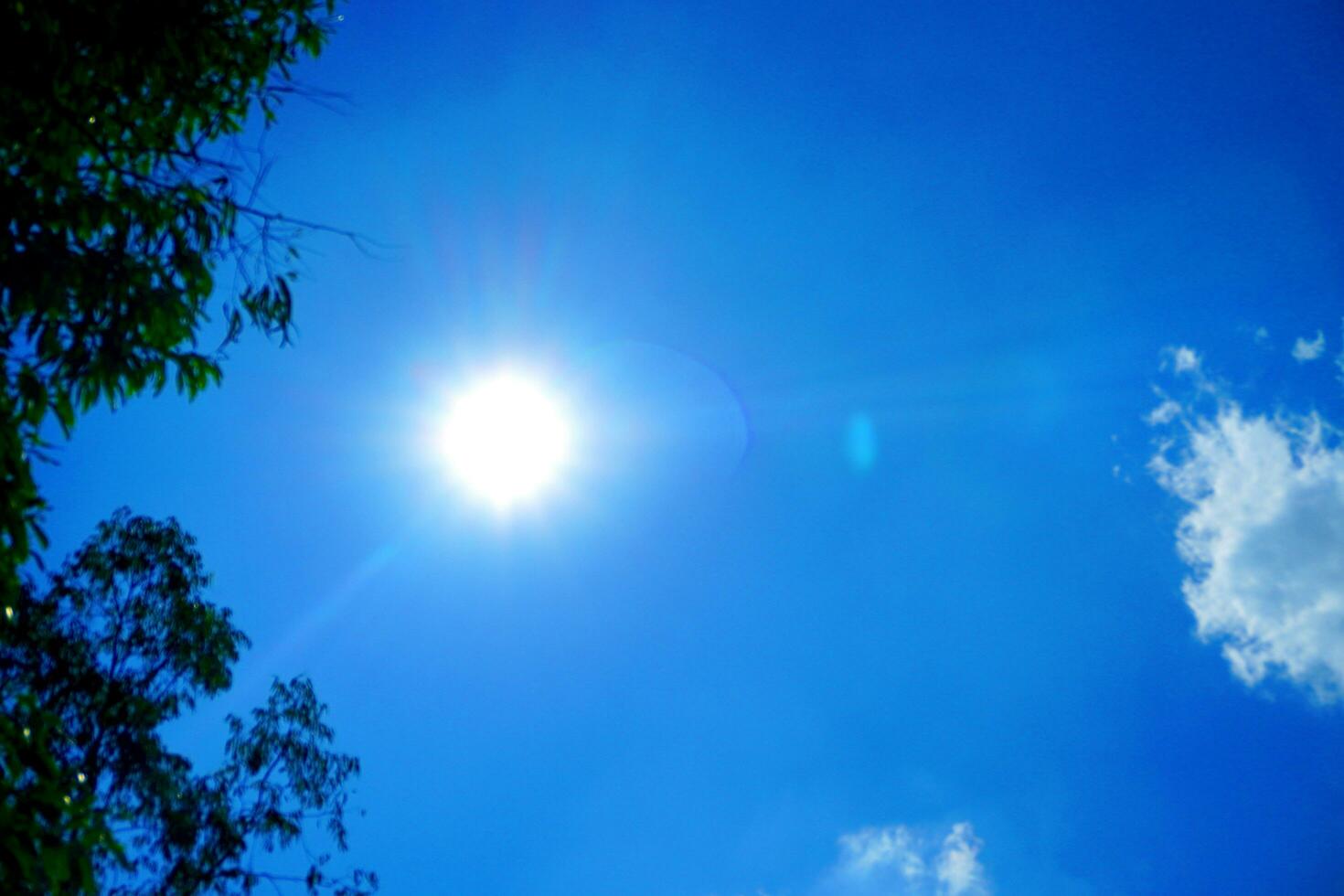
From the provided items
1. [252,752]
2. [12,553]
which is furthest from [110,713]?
[12,553]

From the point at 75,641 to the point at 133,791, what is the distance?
254 cm

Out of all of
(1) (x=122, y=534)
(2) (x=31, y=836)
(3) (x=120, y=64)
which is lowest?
(2) (x=31, y=836)

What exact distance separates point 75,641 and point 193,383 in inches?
414

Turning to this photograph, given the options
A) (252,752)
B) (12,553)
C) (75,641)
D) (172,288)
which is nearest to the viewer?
(12,553)

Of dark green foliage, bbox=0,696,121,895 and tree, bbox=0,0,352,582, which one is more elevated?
tree, bbox=0,0,352,582

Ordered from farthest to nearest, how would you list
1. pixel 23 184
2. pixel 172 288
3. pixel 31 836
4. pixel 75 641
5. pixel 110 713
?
1. pixel 75 641
2. pixel 110 713
3. pixel 172 288
4. pixel 23 184
5. pixel 31 836

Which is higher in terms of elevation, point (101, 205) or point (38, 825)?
point (101, 205)

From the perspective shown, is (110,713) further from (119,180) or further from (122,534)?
(119,180)

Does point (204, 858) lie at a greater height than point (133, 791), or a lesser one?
lesser

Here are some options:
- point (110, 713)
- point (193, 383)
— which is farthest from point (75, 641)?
point (193, 383)

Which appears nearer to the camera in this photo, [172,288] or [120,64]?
[172,288]

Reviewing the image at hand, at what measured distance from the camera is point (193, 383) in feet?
12.6

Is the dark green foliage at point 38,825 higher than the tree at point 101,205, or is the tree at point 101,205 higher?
the tree at point 101,205

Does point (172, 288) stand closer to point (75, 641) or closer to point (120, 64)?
point (120, 64)
